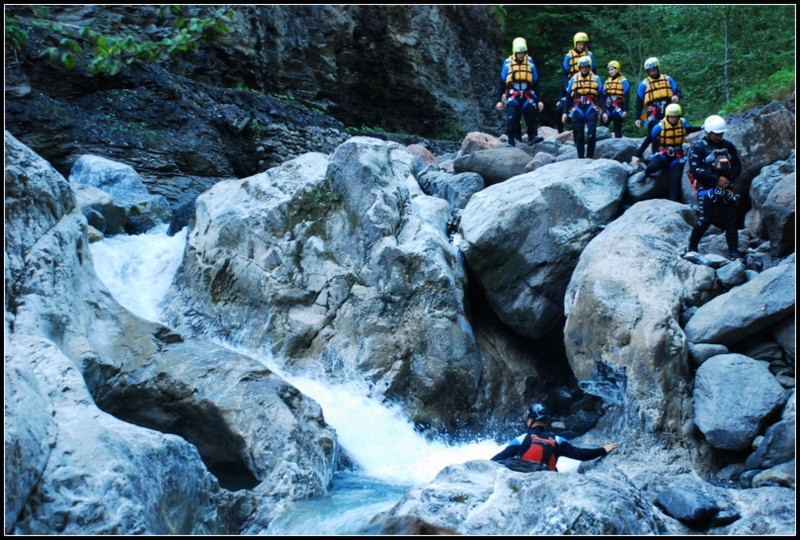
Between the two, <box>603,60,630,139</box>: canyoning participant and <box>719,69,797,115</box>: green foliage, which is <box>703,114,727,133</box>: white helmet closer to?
<box>719,69,797,115</box>: green foliage

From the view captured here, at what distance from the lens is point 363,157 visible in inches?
423

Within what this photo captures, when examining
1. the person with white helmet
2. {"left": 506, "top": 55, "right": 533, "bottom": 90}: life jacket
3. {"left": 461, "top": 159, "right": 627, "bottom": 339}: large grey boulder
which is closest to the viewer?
the person with white helmet

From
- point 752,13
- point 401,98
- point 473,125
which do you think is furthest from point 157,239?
point 752,13

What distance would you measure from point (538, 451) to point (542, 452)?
4cm

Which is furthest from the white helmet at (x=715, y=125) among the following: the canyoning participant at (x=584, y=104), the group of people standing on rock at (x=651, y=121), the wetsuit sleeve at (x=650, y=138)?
the canyoning participant at (x=584, y=104)

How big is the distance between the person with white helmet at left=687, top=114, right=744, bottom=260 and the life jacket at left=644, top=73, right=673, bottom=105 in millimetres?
3459

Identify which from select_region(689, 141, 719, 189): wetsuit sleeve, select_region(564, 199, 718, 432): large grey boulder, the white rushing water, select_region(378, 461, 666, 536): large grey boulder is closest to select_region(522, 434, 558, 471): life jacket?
select_region(378, 461, 666, 536): large grey boulder

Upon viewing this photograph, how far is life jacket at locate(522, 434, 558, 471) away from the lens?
6.47m

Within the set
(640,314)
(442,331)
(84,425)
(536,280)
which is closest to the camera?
(84,425)

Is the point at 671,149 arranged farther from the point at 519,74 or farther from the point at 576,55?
the point at 576,55

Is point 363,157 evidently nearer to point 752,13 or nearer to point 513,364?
point 513,364

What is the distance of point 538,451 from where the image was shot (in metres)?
6.49

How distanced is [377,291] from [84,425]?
16.5ft

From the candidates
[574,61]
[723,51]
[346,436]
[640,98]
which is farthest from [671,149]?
[723,51]
